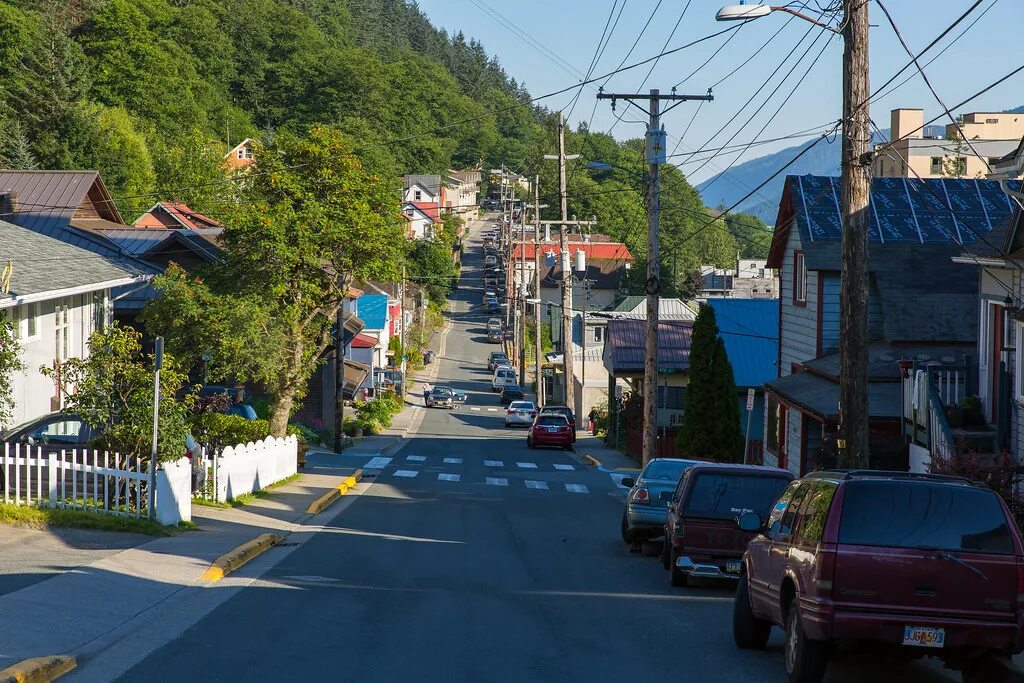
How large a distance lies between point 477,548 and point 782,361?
51.7ft

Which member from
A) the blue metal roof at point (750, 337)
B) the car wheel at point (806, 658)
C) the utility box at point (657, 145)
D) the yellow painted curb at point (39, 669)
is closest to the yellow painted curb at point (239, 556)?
the yellow painted curb at point (39, 669)

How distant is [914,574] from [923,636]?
47 cm

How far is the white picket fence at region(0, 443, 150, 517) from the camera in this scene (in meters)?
17.4

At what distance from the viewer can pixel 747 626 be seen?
11258 millimetres

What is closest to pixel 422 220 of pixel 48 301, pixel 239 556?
pixel 48 301

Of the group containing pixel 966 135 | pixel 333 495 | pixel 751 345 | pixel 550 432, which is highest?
pixel 966 135

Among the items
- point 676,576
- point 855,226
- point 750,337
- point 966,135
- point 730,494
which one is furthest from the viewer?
point 966,135

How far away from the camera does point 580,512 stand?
2697 cm

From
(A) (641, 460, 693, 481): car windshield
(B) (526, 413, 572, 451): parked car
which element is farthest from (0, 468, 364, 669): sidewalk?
(B) (526, 413, 572, 451): parked car

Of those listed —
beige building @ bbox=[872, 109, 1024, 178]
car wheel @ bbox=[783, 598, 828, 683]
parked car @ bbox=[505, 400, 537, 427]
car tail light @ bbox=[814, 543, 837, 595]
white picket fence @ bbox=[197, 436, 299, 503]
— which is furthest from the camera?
beige building @ bbox=[872, 109, 1024, 178]

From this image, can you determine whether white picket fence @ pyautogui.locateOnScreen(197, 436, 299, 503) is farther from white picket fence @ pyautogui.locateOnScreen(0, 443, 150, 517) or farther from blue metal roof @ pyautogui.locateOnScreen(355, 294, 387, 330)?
blue metal roof @ pyautogui.locateOnScreen(355, 294, 387, 330)

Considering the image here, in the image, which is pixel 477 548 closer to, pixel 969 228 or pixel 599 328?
pixel 969 228

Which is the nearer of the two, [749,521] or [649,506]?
[749,521]

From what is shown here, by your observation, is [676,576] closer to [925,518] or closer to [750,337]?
[925,518]
